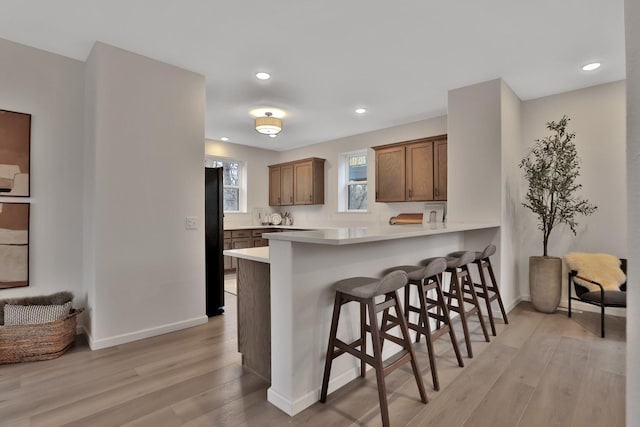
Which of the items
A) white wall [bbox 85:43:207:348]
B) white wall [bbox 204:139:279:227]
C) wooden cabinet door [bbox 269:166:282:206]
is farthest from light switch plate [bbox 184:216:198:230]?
wooden cabinet door [bbox 269:166:282:206]

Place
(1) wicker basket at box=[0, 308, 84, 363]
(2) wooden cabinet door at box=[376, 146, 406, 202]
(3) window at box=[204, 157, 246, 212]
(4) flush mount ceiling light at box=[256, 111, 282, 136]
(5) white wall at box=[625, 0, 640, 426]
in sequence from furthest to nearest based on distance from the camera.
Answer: (3) window at box=[204, 157, 246, 212], (2) wooden cabinet door at box=[376, 146, 406, 202], (4) flush mount ceiling light at box=[256, 111, 282, 136], (1) wicker basket at box=[0, 308, 84, 363], (5) white wall at box=[625, 0, 640, 426]

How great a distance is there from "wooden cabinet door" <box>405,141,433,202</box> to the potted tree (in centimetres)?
121

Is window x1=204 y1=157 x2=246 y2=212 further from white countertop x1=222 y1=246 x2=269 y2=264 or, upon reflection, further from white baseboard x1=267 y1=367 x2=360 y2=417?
white baseboard x1=267 y1=367 x2=360 y2=417

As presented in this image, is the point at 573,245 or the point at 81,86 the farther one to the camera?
the point at 573,245

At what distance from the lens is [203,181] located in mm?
3344

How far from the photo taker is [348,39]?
107 inches

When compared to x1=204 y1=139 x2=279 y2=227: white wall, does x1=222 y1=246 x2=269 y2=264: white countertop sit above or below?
below

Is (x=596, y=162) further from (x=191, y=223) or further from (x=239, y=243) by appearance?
(x=239, y=243)

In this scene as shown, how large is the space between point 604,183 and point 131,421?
4.89m

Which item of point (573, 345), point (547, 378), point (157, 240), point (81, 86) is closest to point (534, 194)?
point (573, 345)

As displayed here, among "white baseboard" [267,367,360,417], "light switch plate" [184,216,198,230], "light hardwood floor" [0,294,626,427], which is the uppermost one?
"light switch plate" [184,216,198,230]

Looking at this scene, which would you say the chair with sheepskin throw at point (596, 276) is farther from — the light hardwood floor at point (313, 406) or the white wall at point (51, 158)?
the white wall at point (51, 158)

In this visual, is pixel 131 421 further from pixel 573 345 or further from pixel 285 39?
pixel 573 345

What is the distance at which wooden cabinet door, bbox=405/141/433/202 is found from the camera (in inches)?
Answer: 184
